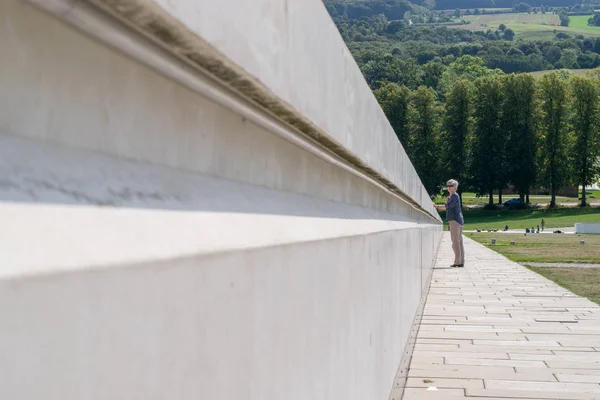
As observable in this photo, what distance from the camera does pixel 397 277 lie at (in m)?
4.09

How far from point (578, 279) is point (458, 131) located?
208 ft

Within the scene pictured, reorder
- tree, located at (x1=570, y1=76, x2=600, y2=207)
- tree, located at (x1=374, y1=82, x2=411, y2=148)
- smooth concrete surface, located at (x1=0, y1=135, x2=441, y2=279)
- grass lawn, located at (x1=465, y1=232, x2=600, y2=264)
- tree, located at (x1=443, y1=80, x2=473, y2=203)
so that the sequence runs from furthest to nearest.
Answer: tree, located at (x1=374, y1=82, x2=411, y2=148) < tree, located at (x1=443, y1=80, x2=473, y2=203) < tree, located at (x1=570, y1=76, x2=600, y2=207) < grass lawn, located at (x1=465, y1=232, x2=600, y2=264) < smooth concrete surface, located at (x1=0, y1=135, x2=441, y2=279)

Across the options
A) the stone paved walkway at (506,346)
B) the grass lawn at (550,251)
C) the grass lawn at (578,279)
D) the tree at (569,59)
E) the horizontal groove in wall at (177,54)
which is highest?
the tree at (569,59)

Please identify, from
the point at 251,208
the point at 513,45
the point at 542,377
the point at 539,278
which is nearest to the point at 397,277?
the point at 542,377

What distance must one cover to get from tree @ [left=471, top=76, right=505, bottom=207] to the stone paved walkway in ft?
209

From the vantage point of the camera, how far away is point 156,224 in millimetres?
775

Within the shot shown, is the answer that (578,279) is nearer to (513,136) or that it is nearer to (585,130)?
(513,136)

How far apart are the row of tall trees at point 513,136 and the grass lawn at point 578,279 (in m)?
59.0

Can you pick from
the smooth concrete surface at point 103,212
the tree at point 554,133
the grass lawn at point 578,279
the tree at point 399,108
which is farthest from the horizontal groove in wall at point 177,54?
the tree at point 399,108

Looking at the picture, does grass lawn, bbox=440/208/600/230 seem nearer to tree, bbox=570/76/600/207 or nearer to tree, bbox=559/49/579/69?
tree, bbox=570/76/600/207

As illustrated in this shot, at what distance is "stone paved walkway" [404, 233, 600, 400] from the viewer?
4.16m

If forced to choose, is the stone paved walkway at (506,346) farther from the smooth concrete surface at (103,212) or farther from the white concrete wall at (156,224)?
the smooth concrete surface at (103,212)

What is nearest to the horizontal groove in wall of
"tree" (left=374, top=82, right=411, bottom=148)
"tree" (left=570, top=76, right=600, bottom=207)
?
"tree" (left=570, top=76, right=600, bottom=207)

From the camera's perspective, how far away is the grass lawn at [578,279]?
9.46m
